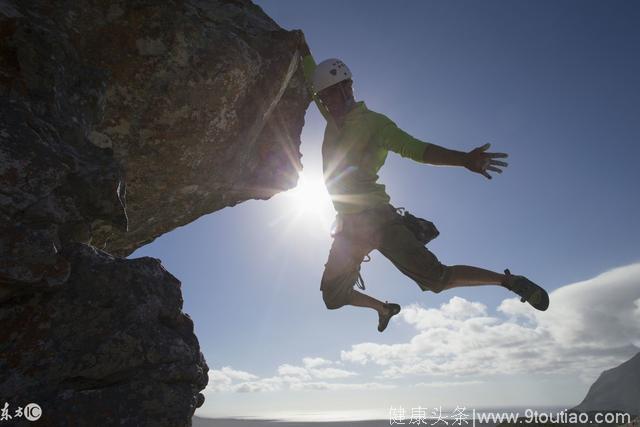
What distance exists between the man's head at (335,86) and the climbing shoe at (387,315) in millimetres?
4466

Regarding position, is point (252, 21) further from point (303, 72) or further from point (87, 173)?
point (87, 173)

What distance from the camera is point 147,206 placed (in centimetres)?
790

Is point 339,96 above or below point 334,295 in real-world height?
above

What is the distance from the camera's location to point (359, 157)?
7863mm

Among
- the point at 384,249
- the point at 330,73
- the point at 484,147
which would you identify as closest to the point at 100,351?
the point at 384,249

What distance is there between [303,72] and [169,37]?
345cm

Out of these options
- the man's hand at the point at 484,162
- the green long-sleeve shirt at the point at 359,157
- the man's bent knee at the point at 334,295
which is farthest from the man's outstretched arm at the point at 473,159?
the man's bent knee at the point at 334,295

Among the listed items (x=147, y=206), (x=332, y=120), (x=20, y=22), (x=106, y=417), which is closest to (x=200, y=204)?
(x=147, y=206)

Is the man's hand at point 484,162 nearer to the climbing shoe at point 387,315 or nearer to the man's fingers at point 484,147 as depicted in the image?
the man's fingers at point 484,147

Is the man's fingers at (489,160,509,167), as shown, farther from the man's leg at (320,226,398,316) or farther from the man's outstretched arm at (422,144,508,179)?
the man's leg at (320,226,398,316)

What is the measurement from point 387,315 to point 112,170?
6.67 meters

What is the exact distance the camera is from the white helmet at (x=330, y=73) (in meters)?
8.28

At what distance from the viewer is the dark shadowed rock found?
155 inches

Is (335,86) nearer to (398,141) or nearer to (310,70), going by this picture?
(310,70)
